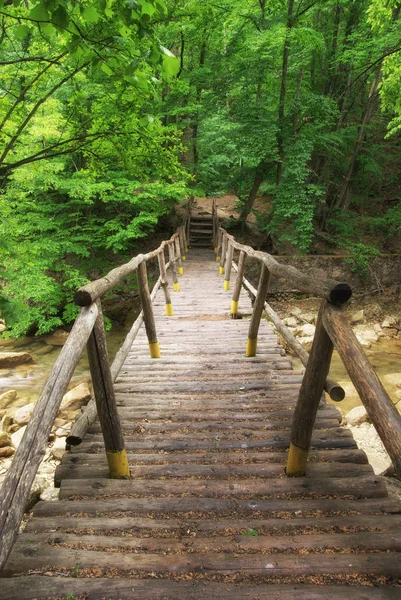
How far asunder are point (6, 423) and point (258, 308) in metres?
5.67

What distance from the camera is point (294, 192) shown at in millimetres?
11742

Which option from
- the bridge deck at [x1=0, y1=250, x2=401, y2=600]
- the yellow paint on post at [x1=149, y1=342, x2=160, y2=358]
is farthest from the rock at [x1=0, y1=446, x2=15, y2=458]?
the bridge deck at [x1=0, y1=250, x2=401, y2=600]

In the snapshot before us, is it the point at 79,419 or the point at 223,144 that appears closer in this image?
the point at 79,419

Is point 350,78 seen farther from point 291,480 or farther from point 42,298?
point 291,480

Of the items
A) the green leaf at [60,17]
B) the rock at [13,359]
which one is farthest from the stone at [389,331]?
the green leaf at [60,17]

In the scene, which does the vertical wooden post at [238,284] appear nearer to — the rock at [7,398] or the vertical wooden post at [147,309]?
the vertical wooden post at [147,309]

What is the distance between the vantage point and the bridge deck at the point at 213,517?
156cm

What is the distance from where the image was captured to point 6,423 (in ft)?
22.0

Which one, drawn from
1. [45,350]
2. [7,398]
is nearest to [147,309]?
[7,398]

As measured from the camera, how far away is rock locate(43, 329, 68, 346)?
11.6 metres

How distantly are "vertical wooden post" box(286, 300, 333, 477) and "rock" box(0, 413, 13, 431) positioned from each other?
6272mm

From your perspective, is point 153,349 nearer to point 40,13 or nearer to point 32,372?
point 40,13

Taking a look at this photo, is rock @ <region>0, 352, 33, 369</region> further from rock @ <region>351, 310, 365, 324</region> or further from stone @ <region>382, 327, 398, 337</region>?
stone @ <region>382, 327, 398, 337</region>

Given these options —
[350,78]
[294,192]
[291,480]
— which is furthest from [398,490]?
[350,78]
